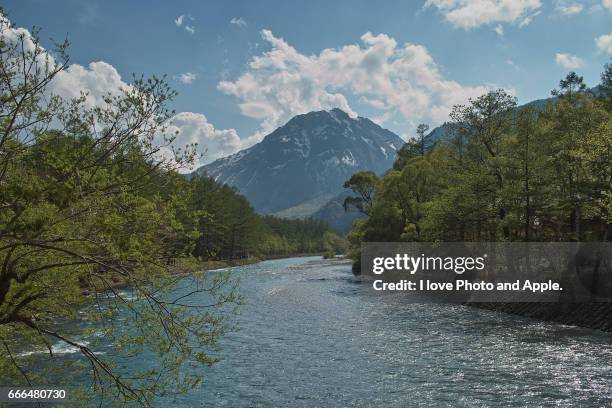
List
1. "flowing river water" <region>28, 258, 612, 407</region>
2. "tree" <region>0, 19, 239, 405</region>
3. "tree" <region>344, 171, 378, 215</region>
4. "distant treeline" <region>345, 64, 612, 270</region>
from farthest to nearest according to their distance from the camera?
"tree" <region>344, 171, 378, 215</region> < "distant treeline" <region>345, 64, 612, 270</region> < "flowing river water" <region>28, 258, 612, 407</region> < "tree" <region>0, 19, 239, 405</region>

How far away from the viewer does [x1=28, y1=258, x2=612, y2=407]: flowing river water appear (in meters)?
20.6

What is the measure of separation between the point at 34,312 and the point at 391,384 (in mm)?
15077

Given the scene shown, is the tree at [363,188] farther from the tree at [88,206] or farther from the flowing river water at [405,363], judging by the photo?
the tree at [88,206]

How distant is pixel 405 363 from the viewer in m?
25.9

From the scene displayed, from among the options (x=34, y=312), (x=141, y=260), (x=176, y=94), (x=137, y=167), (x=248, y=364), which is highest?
(x=176, y=94)

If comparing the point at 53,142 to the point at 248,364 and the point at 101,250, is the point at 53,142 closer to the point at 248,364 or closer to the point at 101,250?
the point at 101,250

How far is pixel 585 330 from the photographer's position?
1321 inches

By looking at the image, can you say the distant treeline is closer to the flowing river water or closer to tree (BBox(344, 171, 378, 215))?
the flowing river water

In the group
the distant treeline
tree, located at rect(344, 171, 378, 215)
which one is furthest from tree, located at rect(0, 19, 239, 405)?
tree, located at rect(344, 171, 378, 215)

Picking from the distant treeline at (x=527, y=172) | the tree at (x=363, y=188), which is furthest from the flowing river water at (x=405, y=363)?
the tree at (x=363, y=188)

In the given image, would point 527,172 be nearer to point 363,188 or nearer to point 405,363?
point 405,363

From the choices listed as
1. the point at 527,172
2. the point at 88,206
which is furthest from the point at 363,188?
the point at 88,206

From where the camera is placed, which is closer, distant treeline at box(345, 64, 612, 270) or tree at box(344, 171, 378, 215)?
distant treeline at box(345, 64, 612, 270)

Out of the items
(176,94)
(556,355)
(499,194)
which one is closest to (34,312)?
(176,94)
